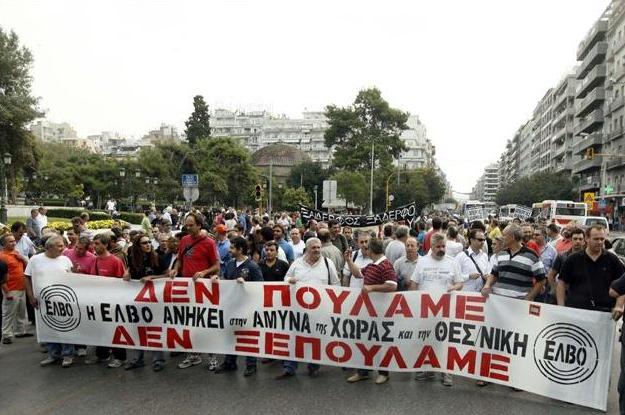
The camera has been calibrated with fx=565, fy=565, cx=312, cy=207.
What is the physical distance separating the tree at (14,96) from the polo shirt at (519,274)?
33915 millimetres

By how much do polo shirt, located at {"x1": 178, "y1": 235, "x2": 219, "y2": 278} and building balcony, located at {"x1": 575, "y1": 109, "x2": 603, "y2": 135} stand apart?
67142 mm

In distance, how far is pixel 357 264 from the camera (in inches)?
280

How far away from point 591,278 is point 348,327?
2.65m

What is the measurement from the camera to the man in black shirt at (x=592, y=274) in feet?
19.1

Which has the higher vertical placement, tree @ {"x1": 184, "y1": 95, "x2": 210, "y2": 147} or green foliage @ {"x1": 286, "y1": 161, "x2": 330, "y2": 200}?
tree @ {"x1": 184, "y1": 95, "x2": 210, "y2": 147}

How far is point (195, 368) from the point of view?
22.6 feet

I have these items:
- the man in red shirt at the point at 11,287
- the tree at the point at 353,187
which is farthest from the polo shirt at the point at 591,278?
the tree at the point at 353,187

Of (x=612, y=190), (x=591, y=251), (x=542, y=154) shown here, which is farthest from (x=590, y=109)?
(x=591, y=251)

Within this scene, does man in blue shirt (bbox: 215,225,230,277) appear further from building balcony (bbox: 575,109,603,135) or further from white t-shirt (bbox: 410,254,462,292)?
building balcony (bbox: 575,109,603,135)

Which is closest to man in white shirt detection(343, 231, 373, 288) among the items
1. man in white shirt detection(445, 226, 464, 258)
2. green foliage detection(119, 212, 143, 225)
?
man in white shirt detection(445, 226, 464, 258)

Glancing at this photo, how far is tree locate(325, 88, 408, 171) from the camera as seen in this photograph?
217ft

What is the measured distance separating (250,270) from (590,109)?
7245 centimetres

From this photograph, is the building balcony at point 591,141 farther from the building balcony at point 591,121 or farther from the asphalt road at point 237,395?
the asphalt road at point 237,395

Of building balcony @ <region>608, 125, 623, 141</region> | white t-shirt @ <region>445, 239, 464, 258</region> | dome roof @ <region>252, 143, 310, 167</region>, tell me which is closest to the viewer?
white t-shirt @ <region>445, 239, 464, 258</region>
